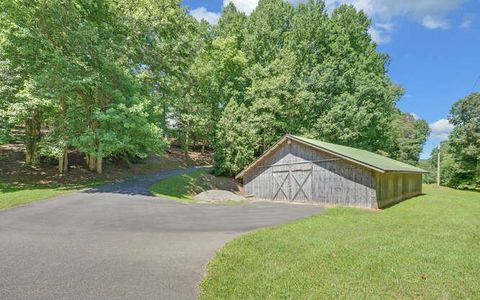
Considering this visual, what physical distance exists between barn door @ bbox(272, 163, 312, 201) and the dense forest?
7583 millimetres

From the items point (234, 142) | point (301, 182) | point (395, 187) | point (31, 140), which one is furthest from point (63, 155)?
point (395, 187)

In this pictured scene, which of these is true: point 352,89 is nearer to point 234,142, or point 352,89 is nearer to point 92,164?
point 234,142

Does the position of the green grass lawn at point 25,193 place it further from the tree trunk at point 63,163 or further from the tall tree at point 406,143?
the tall tree at point 406,143

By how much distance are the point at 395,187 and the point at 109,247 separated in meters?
22.4

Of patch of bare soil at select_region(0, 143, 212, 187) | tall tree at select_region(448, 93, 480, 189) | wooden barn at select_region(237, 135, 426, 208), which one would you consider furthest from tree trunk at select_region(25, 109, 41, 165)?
tall tree at select_region(448, 93, 480, 189)

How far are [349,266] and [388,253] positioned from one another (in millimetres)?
1826

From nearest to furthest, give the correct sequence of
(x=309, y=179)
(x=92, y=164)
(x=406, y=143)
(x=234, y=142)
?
1. (x=309, y=179)
2. (x=92, y=164)
3. (x=234, y=142)
4. (x=406, y=143)

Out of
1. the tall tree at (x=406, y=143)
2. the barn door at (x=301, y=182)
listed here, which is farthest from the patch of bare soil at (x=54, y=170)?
the tall tree at (x=406, y=143)

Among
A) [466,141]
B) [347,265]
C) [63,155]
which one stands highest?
[466,141]

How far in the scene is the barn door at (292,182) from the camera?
928 inches

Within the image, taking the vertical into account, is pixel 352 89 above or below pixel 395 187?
above

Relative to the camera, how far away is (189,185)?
28.1 metres

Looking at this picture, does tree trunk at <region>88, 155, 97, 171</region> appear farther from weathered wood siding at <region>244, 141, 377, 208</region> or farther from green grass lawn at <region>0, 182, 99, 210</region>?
weathered wood siding at <region>244, 141, 377, 208</region>

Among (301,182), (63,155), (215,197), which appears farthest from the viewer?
(63,155)
